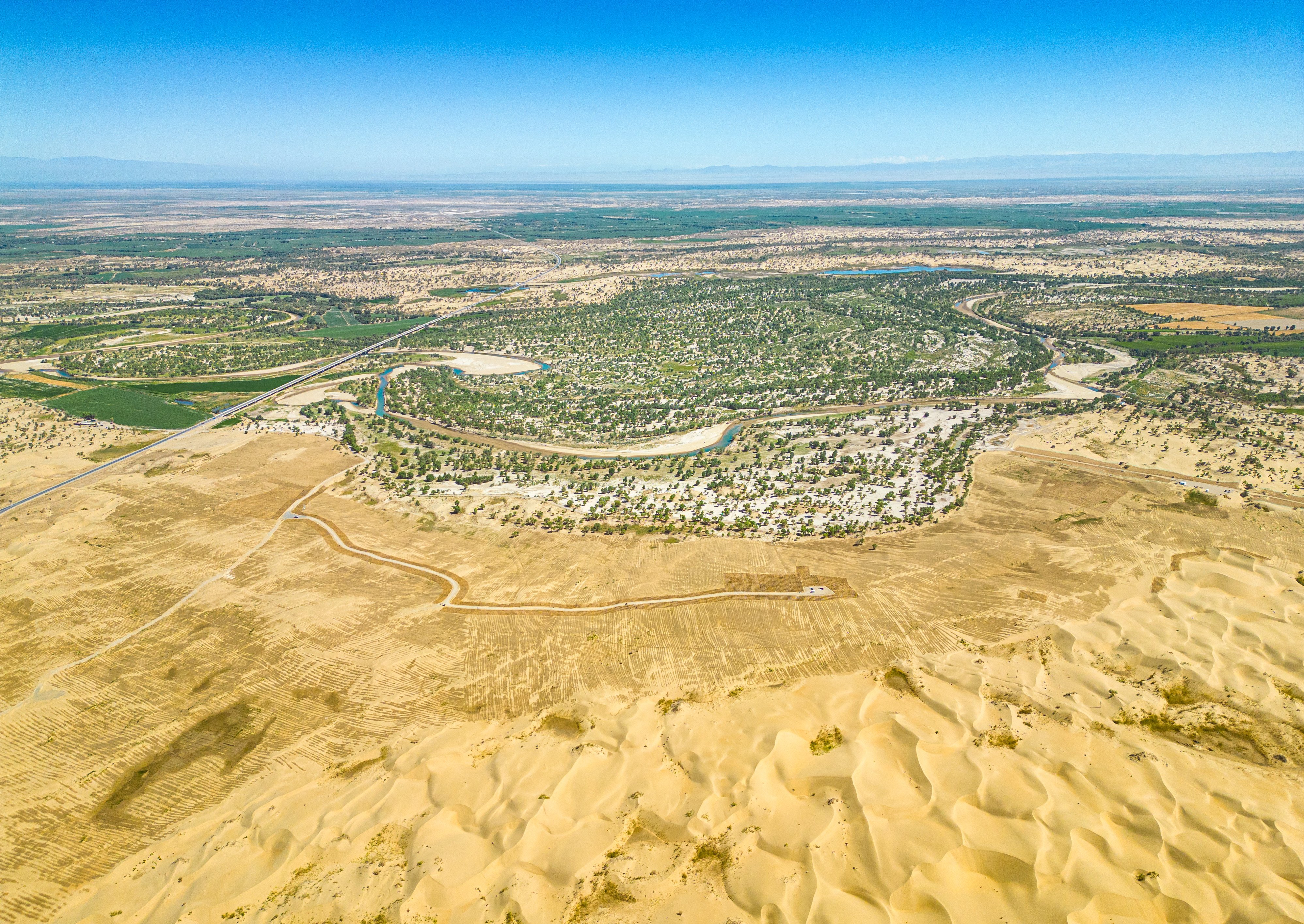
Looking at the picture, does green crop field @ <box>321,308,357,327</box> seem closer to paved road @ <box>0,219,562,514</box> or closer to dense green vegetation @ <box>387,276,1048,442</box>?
paved road @ <box>0,219,562,514</box>

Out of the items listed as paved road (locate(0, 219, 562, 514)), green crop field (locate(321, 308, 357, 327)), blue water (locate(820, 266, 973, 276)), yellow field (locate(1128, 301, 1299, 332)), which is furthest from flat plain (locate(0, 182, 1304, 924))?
blue water (locate(820, 266, 973, 276))

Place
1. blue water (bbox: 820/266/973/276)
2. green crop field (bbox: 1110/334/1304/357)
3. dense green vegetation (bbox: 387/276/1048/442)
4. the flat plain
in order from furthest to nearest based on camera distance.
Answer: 1. blue water (bbox: 820/266/973/276)
2. green crop field (bbox: 1110/334/1304/357)
3. dense green vegetation (bbox: 387/276/1048/442)
4. the flat plain

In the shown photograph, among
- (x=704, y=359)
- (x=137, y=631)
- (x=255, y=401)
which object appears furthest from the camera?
(x=704, y=359)

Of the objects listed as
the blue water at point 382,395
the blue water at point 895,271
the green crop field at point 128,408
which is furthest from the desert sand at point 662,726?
the blue water at point 895,271

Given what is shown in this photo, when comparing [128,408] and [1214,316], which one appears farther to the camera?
[1214,316]

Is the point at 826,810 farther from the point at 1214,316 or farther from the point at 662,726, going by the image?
the point at 1214,316

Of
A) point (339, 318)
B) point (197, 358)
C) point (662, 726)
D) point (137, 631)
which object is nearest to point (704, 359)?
point (662, 726)
